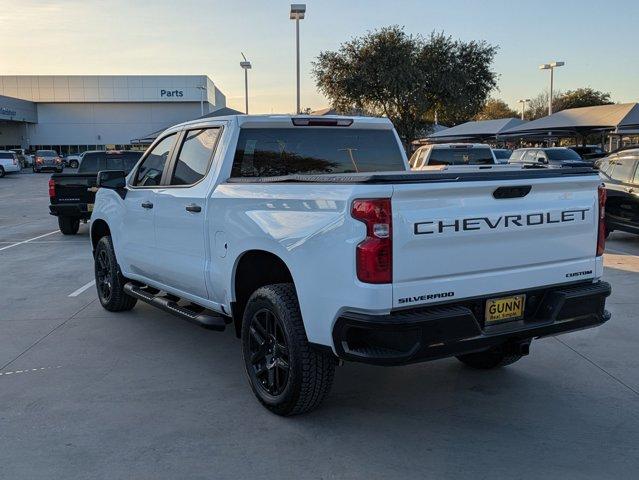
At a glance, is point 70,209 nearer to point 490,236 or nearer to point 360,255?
point 360,255

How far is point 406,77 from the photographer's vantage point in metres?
33.3

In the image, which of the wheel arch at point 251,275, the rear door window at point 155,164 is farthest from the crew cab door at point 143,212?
the wheel arch at point 251,275

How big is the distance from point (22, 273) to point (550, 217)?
26.8ft

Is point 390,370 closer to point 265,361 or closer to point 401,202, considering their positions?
point 265,361

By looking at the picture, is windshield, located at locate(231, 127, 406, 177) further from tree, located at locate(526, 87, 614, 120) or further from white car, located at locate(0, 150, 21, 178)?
tree, located at locate(526, 87, 614, 120)

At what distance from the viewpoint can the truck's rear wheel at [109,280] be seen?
666cm

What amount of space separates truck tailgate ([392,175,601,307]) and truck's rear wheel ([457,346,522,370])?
3.46 ft

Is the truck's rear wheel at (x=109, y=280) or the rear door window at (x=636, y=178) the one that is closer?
the truck's rear wheel at (x=109, y=280)

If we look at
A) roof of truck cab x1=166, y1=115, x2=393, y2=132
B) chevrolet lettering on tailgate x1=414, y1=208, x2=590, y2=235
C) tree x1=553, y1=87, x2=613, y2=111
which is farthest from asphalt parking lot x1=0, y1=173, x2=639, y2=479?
tree x1=553, y1=87, x2=613, y2=111

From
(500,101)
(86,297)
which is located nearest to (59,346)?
(86,297)

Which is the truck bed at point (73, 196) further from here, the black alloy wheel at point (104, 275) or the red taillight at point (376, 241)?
the red taillight at point (376, 241)

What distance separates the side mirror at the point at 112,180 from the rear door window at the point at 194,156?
1.19 meters

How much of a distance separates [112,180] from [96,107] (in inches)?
3064

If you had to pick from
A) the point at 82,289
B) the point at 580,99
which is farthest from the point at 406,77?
the point at 580,99
